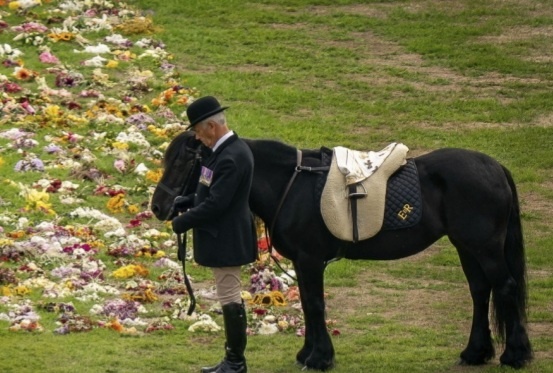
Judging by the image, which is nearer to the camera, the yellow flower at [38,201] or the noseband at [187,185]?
the noseband at [187,185]

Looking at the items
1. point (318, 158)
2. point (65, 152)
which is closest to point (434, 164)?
point (318, 158)

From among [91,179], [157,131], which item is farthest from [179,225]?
[157,131]

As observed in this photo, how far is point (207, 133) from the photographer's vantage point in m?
12.2

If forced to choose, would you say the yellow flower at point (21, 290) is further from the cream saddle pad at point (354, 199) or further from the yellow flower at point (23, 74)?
the yellow flower at point (23, 74)

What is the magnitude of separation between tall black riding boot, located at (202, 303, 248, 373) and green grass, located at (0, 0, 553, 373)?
26.9 inches

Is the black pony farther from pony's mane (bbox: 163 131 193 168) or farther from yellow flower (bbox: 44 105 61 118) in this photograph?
yellow flower (bbox: 44 105 61 118)

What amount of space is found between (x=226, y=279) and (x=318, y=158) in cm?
167

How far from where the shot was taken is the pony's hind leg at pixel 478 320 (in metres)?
13.3

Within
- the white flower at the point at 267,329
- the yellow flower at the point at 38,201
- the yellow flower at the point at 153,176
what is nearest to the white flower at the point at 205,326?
the white flower at the point at 267,329

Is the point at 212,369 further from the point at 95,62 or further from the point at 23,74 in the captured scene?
the point at 95,62

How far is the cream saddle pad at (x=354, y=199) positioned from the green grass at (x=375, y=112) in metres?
1.30

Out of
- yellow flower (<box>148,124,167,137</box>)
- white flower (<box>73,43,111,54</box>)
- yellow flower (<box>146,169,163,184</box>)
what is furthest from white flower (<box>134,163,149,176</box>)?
white flower (<box>73,43,111,54</box>)

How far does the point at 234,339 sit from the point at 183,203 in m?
1.26

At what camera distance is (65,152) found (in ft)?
68.0
